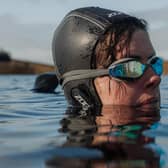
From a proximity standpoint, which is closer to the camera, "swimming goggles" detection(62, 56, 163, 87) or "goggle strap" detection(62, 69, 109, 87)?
"swimming goggles" detection(62, 56, 163, 87)

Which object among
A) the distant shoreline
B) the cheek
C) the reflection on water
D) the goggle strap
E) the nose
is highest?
the distant shoreline

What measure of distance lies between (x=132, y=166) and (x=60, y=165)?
1.47 ft

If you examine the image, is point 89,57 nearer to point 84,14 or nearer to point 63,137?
point 84,14

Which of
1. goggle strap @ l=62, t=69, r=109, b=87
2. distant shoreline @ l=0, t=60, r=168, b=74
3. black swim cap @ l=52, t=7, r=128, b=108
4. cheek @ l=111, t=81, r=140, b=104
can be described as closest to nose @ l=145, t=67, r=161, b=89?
cheek @ l=111, t=81, r=140, b=104

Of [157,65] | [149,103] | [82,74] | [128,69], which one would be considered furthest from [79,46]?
[149,103]

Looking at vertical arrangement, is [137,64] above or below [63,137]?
above

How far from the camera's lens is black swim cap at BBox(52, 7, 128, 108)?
5789 millimetres

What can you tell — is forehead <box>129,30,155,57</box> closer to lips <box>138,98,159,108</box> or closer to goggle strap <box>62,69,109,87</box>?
goggle strap <box>62,69,109,87</box>

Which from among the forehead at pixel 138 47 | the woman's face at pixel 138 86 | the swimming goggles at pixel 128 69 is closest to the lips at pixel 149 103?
the woman's face at pixel 138 86

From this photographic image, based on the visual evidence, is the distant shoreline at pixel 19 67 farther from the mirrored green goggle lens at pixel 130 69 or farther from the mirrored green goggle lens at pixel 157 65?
the mirrored green goggle lens at pixel 130 69

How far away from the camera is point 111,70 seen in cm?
559

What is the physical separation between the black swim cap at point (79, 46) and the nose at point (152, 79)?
2.23ft

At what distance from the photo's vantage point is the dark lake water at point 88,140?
2998mm

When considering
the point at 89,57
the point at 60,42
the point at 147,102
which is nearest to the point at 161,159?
the point at 147,102
